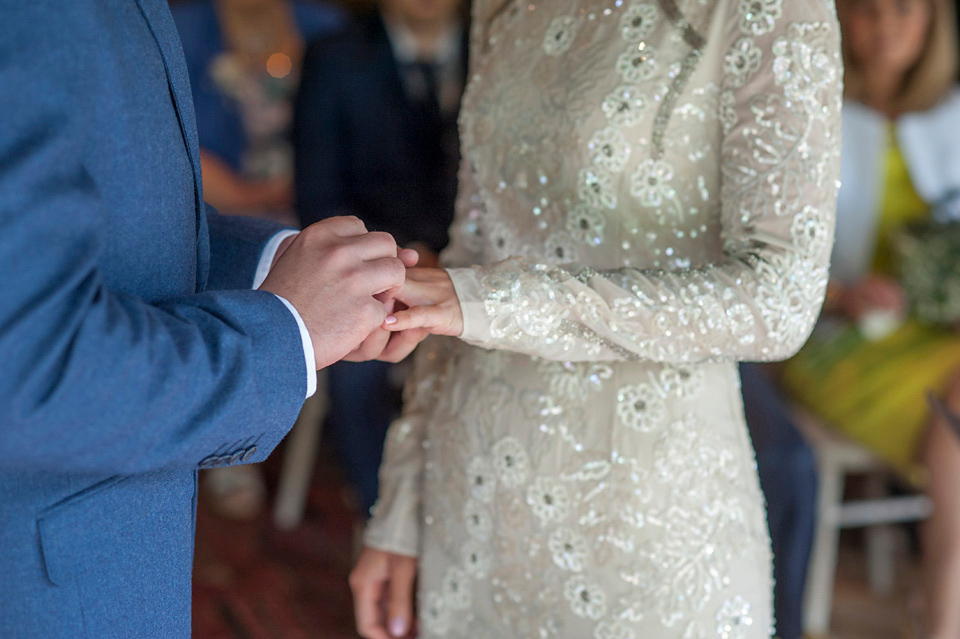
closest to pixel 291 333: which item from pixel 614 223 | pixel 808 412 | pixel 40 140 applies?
pixel 40 140

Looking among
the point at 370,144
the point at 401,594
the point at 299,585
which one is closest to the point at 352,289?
the point at 401,594

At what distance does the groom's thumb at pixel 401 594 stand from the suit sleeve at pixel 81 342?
54 cm

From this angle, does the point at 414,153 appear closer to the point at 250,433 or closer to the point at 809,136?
the point at 809,136

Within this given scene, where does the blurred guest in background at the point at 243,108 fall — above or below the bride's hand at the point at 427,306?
above

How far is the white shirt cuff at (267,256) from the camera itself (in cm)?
104

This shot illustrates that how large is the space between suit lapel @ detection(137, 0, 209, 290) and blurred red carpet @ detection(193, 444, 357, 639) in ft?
5.76

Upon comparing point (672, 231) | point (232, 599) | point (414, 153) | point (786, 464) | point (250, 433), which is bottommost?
point (232, 599)

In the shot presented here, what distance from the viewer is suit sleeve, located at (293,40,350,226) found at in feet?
8.41

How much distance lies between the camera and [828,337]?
282 centimetres

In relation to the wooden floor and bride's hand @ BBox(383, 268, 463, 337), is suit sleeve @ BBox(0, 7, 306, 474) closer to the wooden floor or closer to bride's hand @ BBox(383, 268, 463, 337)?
bride's hand @ BBox(383, 268, 463, 337)

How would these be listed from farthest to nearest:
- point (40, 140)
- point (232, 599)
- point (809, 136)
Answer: point (232, 599)
point (809, 136)
point (40, 140)

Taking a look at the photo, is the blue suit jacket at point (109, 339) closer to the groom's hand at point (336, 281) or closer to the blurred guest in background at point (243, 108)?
the groom's hand at point (336, 281)

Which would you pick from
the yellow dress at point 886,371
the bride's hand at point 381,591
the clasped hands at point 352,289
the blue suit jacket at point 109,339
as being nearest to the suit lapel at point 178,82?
the blue suit jacket at point 109,339

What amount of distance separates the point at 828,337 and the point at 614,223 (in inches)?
79.0
